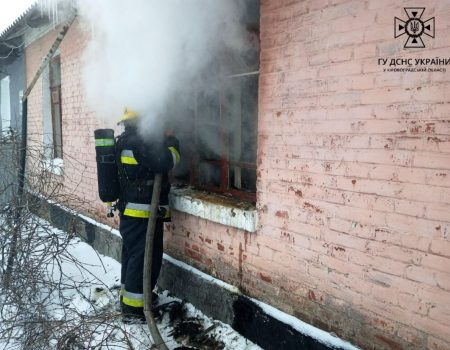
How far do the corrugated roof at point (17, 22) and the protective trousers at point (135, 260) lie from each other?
4.35m

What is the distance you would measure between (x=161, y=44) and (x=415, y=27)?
8.22 ft

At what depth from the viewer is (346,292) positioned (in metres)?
2.62

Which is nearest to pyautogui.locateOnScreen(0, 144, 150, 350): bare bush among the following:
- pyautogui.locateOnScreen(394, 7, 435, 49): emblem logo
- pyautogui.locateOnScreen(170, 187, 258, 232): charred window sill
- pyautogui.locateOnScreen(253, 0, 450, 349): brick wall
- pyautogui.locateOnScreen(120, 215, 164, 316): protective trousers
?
pyautogui.locateOnScreen(120, 215, 164, 316): protective trousers

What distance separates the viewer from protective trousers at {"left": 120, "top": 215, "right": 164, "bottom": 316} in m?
3.83

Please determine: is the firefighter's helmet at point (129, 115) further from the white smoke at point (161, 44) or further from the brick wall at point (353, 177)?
the brick wall at point (353, 177)

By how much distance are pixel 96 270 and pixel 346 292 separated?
12.2 ft

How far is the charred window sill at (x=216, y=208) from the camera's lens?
3.31 meters

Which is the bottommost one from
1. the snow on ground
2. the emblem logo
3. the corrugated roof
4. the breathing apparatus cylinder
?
the snow on ground

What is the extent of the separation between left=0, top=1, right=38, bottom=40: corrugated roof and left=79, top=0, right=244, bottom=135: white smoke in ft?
7.39

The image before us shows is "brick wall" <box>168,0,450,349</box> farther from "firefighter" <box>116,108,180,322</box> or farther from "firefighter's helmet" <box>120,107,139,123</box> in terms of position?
"firefighter's helmet" <box>120,107,139,123</box>

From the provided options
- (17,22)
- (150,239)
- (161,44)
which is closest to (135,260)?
(150,239)

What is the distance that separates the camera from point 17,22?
24.4 feet

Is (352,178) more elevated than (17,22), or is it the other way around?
(17,22)

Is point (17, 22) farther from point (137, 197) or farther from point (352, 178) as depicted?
Answer: point (352, 178)
